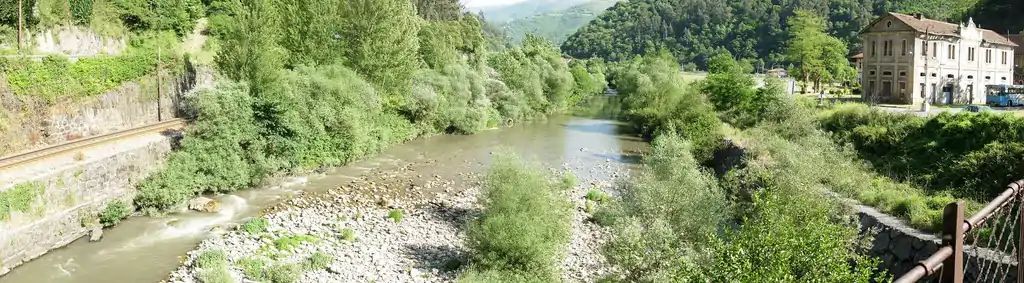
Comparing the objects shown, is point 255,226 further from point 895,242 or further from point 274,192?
point 895,242

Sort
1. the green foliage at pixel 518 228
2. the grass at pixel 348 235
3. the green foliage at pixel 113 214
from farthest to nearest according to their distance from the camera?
the grass at pixel 348 235 < the green foliage at pixel 113 214 < the green foliage at pixel 518 228

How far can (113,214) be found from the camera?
2292cm

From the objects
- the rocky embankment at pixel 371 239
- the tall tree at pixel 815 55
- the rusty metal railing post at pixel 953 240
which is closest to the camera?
the rusty metal railing post at pixel 953 240

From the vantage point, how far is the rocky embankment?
1973 centimetres

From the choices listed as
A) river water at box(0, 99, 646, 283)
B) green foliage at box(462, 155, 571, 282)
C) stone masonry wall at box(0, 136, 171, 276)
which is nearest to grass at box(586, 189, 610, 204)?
green foliage at box(462, 155, 571, 282)

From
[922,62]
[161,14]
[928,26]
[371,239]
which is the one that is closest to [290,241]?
[371,239]

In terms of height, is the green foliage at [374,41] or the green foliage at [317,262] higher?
the green foliage at [374,41]

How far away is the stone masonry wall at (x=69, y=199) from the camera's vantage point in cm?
1925

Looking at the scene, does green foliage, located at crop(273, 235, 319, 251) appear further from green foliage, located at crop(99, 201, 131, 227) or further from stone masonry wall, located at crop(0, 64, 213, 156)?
stone masonry wall, located at crop(0, 64, 213, 156)

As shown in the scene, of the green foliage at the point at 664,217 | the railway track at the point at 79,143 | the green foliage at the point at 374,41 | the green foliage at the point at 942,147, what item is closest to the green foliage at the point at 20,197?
the railway track at the point at 79,143

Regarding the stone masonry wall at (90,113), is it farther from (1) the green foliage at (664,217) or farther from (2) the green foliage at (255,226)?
(1) the green foliage at (664,217)

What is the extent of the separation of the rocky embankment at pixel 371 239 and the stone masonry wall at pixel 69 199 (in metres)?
4.11

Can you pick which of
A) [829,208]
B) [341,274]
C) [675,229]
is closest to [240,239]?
[341,274]

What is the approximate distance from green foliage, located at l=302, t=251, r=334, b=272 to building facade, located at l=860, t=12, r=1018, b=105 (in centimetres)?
3249
